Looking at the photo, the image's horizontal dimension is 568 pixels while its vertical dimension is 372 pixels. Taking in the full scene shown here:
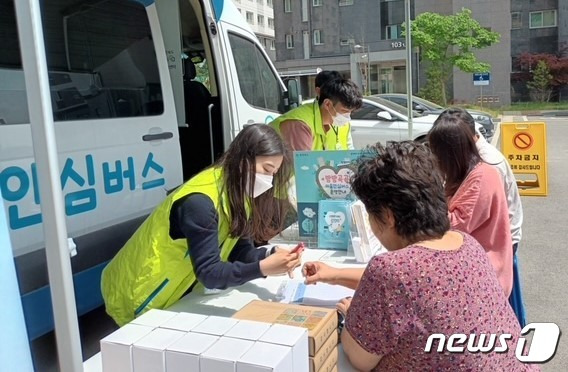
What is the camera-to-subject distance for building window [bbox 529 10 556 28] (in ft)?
102

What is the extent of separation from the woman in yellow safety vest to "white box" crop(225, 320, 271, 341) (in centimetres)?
47

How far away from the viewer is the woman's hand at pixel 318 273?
1943mm

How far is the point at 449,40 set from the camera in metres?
27.2

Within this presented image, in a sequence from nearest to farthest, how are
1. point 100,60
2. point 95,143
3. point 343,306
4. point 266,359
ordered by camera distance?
1. point 266,359
2. point 343,306
3. point 95,143
4. point 100,60

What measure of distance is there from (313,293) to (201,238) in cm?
47

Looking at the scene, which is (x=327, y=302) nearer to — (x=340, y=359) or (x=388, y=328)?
(x=340, y=359)

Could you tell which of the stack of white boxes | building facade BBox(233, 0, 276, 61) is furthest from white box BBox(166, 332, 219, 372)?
building facade BBox(233, 0, 276, 61)

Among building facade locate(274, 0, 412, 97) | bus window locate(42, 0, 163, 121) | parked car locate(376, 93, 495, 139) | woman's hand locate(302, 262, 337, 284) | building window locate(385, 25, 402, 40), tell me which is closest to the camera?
woman's hand locate(302, 262, 337, 284)

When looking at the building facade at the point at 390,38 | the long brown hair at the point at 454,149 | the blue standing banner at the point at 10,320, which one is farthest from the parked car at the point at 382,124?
the building facade at the point at 390,38

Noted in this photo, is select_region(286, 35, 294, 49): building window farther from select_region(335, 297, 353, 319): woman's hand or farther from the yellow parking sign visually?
select_region(335, 297, 353, 319): woman's hand

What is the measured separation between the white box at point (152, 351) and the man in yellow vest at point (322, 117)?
A: 7.55ft

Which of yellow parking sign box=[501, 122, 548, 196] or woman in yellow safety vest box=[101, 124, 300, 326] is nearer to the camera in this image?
woman in yellow safety vest box=[101, 124, 300, 326]

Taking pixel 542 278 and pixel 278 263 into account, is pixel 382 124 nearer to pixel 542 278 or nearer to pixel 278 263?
pixel 542 278

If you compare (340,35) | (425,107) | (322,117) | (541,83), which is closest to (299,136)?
(322,117)
